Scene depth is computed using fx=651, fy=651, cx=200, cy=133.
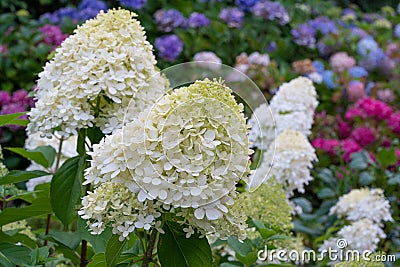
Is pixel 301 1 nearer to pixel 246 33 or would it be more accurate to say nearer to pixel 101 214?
pixel 246 33

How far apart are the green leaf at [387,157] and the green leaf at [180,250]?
165 centimetres

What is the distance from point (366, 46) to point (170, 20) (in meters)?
1.51

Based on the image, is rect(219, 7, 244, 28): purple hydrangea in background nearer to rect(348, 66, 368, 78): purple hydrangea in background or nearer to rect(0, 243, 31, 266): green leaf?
rect(348, 66, 368, 78): purple hydrangea in background

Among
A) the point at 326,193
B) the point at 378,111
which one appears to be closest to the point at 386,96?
the point at 378,111

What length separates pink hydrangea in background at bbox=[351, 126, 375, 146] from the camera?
3078 millimetres

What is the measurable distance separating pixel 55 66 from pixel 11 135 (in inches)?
72.1

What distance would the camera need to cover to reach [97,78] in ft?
4.25

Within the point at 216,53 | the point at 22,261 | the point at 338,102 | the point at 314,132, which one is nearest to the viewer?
the point at 22,261

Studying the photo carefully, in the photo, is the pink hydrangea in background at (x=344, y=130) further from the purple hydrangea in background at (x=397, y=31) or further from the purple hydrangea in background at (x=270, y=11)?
the purple hydrangea in background at (x=397, y=31)

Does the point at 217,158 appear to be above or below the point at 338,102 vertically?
above

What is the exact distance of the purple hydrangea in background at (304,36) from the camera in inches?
190

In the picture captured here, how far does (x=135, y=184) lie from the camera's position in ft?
3.35

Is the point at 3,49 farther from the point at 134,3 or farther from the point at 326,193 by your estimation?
the point at 326,193

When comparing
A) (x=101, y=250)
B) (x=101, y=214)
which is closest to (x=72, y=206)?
(x=101, y=250)
